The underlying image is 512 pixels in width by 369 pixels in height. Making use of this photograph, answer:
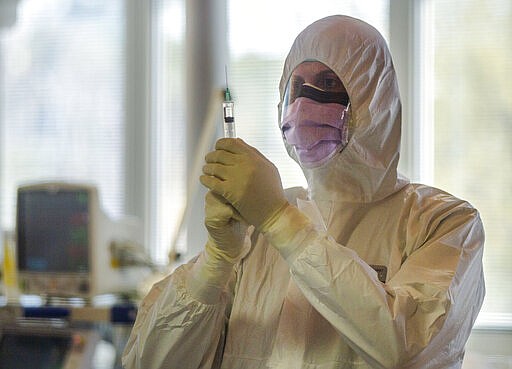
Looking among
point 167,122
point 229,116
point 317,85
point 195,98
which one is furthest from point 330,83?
point 167,122

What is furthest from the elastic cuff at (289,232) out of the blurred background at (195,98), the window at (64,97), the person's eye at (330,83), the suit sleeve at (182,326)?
the window at (64,97)

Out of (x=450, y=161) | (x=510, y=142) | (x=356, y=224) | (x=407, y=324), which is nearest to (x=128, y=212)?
(x=450, y=161)

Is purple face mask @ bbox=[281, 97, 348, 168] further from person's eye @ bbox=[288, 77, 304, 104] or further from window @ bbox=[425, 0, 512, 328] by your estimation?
window @ bbox=[425, 0, 512, 328]

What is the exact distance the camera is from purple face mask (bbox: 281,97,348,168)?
1.28m

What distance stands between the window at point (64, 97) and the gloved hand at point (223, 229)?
2152 millimetres

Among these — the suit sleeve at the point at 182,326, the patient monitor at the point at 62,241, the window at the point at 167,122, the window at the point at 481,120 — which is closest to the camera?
the suit sleeve at the point at 182,326

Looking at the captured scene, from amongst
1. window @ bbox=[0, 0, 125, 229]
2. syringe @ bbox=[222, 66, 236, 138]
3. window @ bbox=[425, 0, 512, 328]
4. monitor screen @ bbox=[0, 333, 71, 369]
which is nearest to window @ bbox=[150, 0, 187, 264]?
window @ bbox=[0, 0, 125, 229]

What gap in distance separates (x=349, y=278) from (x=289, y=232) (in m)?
0.11

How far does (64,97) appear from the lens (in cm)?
340

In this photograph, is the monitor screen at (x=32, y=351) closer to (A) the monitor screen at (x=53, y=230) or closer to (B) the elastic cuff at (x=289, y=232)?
(A) the monitor screen at (x=53, y=230)

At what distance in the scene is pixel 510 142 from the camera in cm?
277

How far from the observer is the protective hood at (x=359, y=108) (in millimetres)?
1328

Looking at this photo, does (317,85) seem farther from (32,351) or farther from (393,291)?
(32,351)

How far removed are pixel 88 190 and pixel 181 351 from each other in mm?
1308
